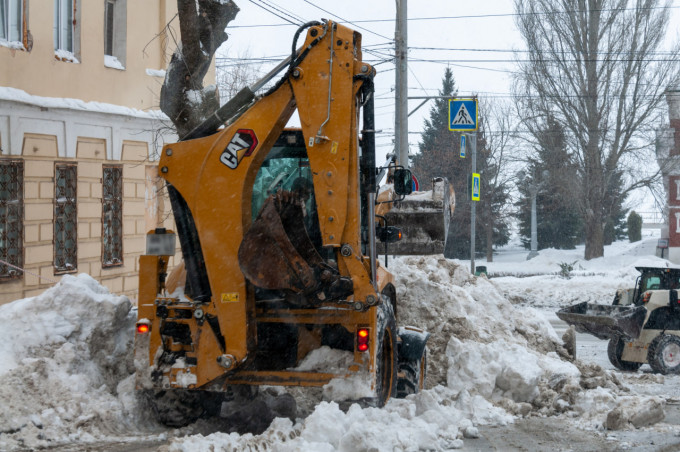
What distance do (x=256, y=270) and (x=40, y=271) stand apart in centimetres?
847

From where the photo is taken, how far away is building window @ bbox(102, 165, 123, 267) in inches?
630

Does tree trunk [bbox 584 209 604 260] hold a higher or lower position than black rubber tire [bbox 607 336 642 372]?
higher

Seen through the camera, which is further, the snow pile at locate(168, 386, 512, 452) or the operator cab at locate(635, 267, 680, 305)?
the operator cab at locate(635, 267, 680, 305)

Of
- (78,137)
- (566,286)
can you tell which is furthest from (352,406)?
(566,286)

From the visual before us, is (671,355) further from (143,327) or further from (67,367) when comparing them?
(67,367)

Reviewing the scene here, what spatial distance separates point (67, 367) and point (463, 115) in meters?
14.8

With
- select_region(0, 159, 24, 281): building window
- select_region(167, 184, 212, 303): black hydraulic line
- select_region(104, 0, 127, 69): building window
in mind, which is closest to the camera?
select_region(167, 184, 212, 303): black hydraulic line

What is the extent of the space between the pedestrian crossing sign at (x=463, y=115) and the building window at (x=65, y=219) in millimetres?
9699

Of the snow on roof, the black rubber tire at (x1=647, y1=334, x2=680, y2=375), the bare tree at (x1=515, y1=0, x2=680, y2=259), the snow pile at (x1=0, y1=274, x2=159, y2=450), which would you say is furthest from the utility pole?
the bare tree at (x1=515, y1=0, x2=680, y2=259)

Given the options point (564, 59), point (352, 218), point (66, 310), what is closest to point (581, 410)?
point (352, 218)

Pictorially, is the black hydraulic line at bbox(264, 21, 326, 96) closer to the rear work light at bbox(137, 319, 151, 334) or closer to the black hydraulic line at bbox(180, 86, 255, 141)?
the black hydraulic line at bbox(180, 86, 255, 141)

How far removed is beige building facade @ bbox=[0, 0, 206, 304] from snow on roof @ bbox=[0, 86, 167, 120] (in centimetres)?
2

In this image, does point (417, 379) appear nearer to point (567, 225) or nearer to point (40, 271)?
point (40, 271)

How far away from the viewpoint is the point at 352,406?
645cm
